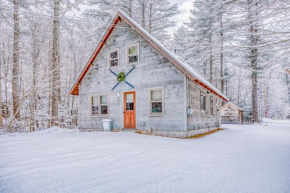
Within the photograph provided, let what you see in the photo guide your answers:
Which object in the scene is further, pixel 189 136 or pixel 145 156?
pixel 189 136

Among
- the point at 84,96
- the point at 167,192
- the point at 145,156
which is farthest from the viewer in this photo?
Answer: the point at 84,96

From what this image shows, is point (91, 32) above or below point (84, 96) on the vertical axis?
above

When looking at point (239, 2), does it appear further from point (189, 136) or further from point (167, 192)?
point (189, 136)

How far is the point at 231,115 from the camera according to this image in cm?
2077

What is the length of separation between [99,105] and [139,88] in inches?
124

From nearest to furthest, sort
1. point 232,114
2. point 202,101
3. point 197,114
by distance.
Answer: point 197,114 < point 202,101 < point 232,114

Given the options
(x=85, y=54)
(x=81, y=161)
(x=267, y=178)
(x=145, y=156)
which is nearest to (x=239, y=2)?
(x=267, y=178)

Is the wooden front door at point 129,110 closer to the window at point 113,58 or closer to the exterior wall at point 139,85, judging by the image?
the exterior wall at point 139,85

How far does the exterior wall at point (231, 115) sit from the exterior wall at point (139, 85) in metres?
14.8

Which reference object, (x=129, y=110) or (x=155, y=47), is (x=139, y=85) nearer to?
(x=129, y=110)

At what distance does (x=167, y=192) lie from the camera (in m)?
2.42

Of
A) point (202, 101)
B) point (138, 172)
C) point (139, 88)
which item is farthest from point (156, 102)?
point (138, 172)

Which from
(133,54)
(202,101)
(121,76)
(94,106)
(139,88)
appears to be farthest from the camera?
(94,106)

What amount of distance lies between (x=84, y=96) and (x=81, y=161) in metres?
8.68
